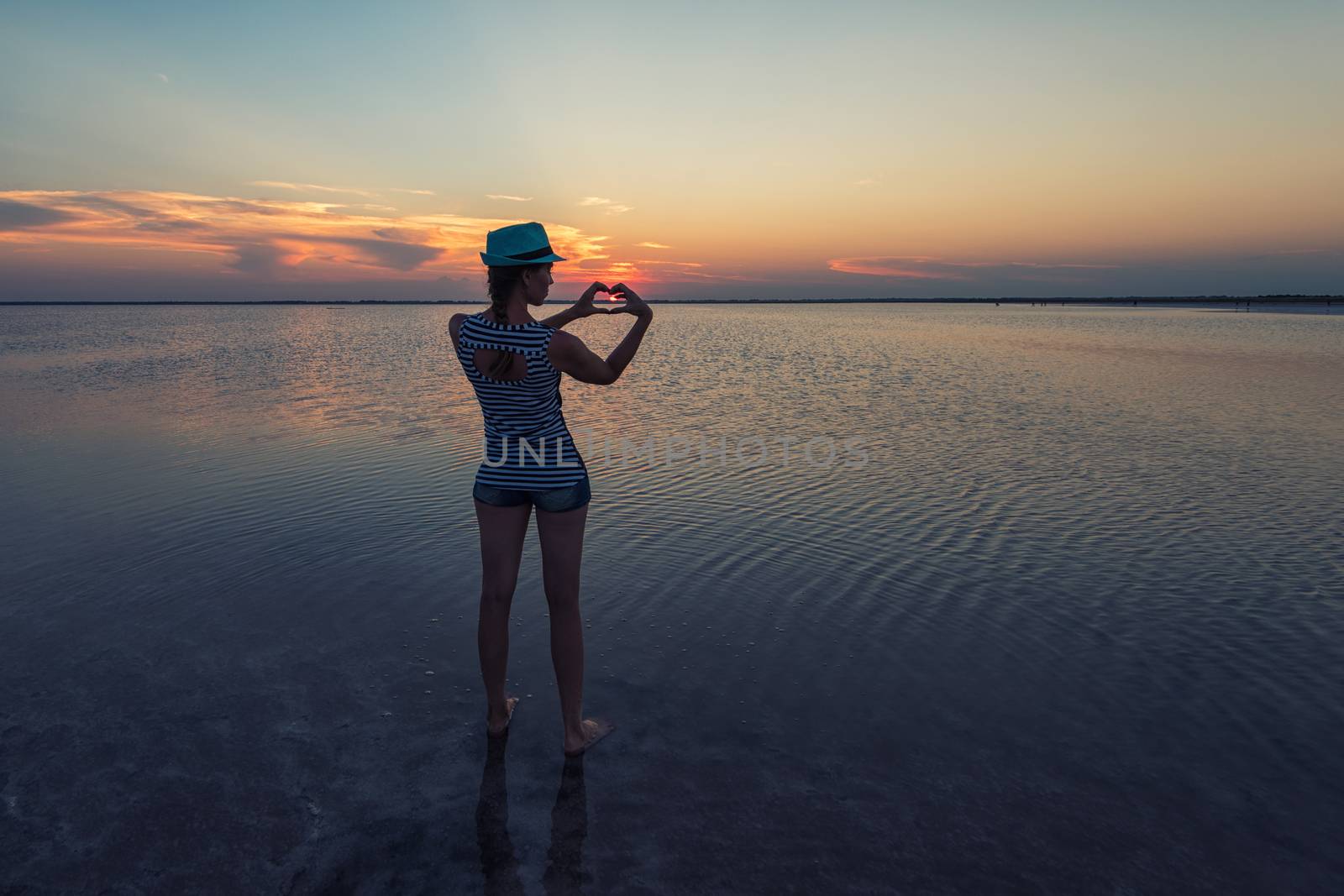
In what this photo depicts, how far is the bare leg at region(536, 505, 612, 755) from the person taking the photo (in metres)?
3.64

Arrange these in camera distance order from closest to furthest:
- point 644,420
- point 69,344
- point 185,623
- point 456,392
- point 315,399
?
point 185,623 < point 644,420 < point 315,399 < point 456,392 < point 69,344

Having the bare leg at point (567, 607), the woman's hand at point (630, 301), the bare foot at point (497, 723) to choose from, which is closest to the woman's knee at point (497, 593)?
the bare leg at point (567, 607)

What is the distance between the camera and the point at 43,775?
11.5ft

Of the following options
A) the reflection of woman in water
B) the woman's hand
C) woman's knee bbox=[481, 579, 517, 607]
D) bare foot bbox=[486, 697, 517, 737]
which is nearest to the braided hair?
the reflection of woman in water

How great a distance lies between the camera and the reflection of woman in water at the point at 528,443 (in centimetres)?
336

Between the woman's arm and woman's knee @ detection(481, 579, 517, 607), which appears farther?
woman's knee @ detection(481, 579, 517, 607)

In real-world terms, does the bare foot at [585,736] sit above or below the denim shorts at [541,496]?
below

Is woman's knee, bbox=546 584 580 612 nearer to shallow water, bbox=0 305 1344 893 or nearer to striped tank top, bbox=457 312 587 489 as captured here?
striped tank top, bbox=457 312 587 489

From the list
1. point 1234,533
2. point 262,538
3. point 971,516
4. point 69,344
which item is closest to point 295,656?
point 262,538

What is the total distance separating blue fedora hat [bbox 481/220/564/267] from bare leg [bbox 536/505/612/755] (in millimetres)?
1219

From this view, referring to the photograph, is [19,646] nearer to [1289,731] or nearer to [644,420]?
[1289,731]

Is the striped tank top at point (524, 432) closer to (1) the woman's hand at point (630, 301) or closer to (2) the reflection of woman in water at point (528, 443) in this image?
(2) the reflection of woman in water at point (528, 443)

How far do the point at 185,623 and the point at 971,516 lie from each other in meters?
7.41

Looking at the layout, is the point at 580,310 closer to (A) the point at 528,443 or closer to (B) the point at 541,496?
(A) the point at 528,443
